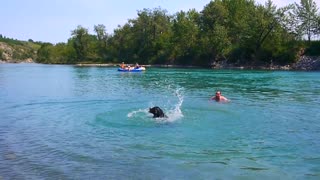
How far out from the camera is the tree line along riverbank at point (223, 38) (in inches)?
3802

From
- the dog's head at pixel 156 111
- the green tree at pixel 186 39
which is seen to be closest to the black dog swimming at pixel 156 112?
the dog's head at pixel 156 111

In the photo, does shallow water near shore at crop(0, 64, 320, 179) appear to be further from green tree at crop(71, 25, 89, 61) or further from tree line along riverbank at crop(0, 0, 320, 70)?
green tree at crop(71, 25, 89, 61)

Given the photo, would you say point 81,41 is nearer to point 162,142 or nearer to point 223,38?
point 223,38

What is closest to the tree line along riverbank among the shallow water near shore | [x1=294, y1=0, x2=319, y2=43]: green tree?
[x1=294, y1=0, x2=319, y2=43]: green tree

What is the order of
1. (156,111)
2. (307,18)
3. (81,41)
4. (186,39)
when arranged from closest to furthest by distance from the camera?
(156,111) < (307,18) < (186,39) < (81,41)

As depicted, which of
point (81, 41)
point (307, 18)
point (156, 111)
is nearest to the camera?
point (156, 111)

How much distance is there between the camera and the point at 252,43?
103 m

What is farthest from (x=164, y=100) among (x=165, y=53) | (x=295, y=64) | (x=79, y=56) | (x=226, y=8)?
(x=79, y=56)

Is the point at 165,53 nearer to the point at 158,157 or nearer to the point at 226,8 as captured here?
the point at 226,8

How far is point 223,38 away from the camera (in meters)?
108

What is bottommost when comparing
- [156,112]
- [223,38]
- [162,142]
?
[162,142]

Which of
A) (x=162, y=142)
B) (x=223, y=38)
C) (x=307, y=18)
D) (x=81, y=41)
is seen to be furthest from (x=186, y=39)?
(x=162, y=142)

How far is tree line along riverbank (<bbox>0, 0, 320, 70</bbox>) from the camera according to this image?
96562 millimetres

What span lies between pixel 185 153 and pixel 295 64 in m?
82.8
